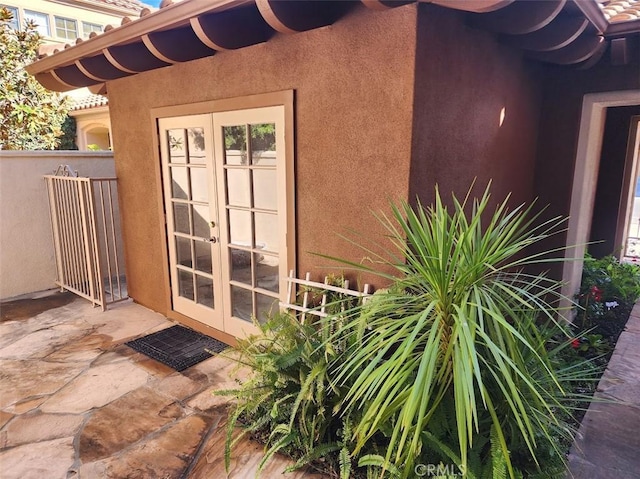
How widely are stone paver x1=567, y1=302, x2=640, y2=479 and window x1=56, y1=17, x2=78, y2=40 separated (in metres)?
22.6

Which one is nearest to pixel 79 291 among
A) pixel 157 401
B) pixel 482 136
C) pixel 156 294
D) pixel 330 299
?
pixel 156 294

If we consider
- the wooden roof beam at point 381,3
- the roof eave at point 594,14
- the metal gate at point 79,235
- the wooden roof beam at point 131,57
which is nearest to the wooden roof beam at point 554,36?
the roof eave at point 594,14

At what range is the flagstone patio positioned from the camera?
2.50 metres

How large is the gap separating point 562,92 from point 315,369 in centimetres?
385

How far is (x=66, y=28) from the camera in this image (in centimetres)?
1842

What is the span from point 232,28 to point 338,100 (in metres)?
0.99

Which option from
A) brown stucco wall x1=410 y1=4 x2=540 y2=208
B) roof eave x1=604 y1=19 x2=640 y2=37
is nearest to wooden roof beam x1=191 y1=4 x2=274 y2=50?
brown stucco wall x1=410 y1=4 x2=540 y2=208

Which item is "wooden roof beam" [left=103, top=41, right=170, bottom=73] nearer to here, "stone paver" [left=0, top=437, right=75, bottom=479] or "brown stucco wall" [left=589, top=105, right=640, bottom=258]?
"stone paver" [left=0, top=437, right=75, bottom=479]

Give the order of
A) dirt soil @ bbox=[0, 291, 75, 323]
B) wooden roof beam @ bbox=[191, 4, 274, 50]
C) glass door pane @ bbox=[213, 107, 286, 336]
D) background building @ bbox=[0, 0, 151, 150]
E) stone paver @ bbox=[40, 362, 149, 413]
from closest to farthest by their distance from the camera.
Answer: wooden roof beam @ bbox=[191, 4, 274, 50]
stone paver @ bbox=[40, 362, 149, 413]
glass door pane @ bbox=[213, 107, 286, 336]
dirt soil @ bbox=[0, 291, 75, 323]
background building @ bbox=[0, 0, 151, 150]

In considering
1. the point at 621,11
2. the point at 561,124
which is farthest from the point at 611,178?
the point at 621,11

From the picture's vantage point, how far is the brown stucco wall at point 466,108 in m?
2.71

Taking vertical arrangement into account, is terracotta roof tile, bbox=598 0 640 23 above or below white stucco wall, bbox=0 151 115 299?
above

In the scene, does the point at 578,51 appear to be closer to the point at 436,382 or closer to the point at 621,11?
the point at 621,11

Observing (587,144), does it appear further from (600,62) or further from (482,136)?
(482,136)
